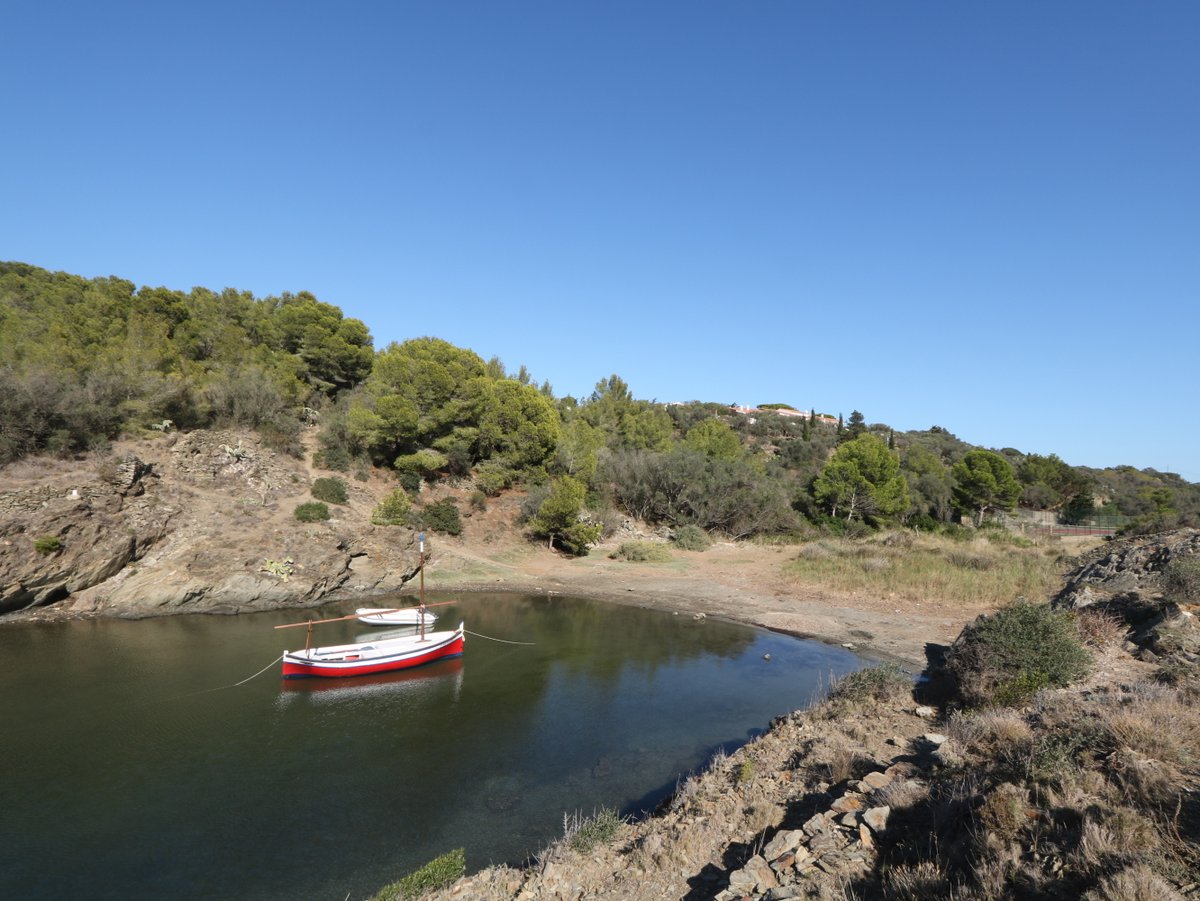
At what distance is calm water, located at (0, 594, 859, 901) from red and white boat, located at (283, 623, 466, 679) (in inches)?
13.9

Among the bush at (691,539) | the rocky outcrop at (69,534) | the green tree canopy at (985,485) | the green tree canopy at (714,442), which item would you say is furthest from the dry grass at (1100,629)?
the green tree canopy at (985,485)

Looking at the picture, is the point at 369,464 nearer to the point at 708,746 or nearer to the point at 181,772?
the point at 181,772

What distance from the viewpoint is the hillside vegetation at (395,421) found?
33.3 meters

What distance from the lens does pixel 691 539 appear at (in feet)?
138

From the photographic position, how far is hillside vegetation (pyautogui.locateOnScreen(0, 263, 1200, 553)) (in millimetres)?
33312

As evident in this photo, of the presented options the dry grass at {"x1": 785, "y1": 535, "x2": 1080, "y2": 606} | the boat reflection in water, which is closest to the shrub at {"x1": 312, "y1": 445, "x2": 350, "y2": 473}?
the boat reflection in water

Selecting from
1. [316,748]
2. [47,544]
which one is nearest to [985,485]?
[316,748]

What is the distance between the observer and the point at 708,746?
46.1 feet

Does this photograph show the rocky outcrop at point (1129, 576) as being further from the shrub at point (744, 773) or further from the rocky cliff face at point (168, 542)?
the rocky cliff face at point (168, 542)

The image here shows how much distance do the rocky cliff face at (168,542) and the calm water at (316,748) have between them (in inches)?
93.4

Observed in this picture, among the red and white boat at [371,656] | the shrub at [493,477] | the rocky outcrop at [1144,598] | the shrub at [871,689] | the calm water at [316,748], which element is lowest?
the calm water at [316,748]

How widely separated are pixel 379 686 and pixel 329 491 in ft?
69.4

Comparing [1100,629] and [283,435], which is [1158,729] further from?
[283,435]

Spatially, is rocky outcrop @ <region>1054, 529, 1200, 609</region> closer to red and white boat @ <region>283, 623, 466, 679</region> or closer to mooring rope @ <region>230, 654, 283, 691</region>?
red and white boat @ <region>283, 623, 466, 679</region>
